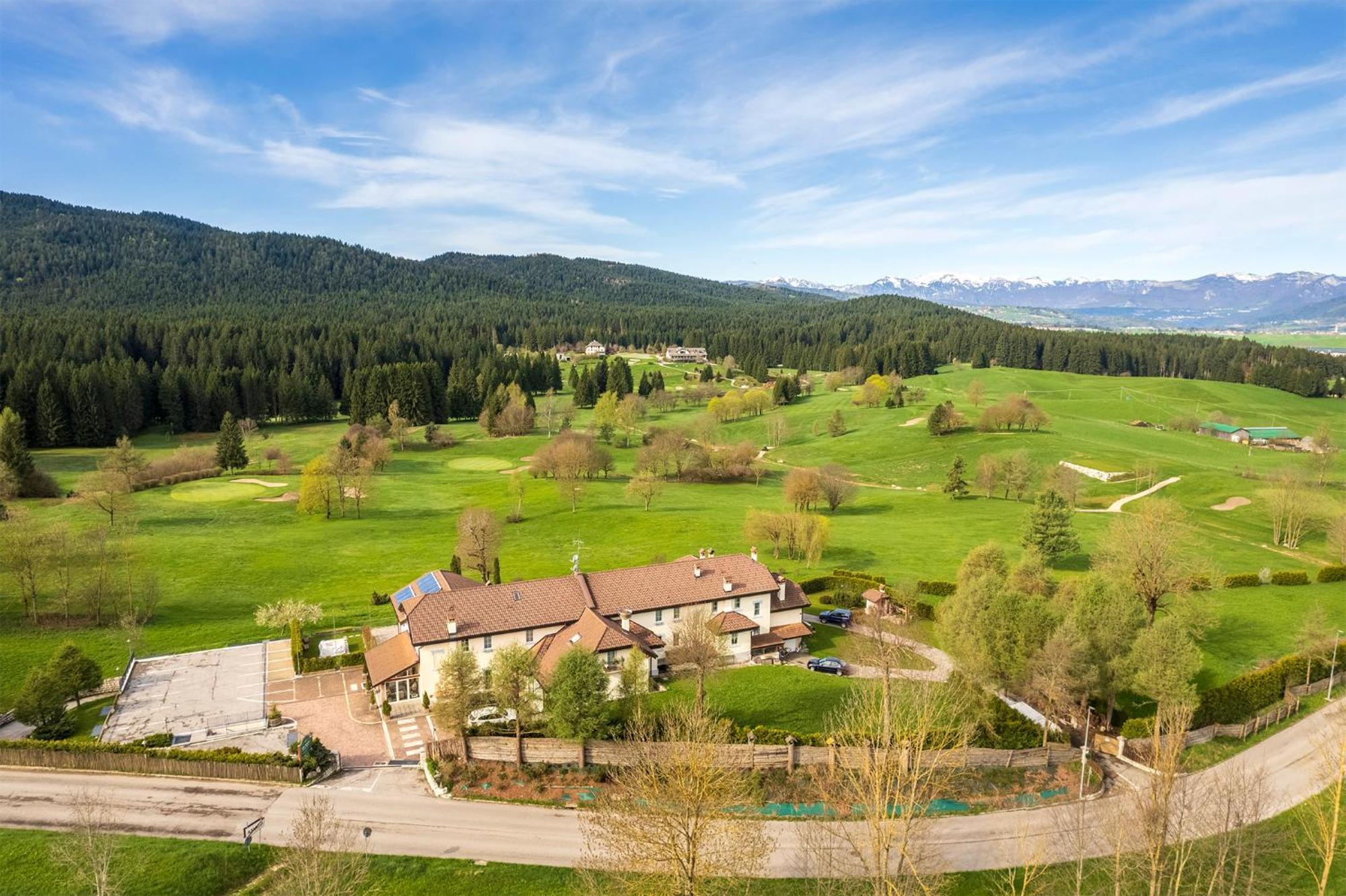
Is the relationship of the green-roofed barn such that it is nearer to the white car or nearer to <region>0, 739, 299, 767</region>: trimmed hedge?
the white car

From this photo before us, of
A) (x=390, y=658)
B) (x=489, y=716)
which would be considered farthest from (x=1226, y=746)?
(x=390, y=658)

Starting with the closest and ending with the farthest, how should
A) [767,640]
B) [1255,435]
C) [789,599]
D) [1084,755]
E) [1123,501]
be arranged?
[1084,755]
[767,640]
[789,599]
[1123,501]
[1255,435]

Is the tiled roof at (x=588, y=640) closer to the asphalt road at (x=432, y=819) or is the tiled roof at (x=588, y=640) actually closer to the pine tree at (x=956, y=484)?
the asphalt road at (x=432, y=819)

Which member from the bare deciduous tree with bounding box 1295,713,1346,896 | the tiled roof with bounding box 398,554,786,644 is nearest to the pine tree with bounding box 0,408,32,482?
the tiled roof with bounding box 398,554,786,644

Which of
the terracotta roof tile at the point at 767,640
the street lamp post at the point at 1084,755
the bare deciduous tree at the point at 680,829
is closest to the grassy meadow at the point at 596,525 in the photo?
the street lamp post at the point at 1084,755

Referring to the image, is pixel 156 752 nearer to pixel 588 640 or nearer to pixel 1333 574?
pixel 588 640

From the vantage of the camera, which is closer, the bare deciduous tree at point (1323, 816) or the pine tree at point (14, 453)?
the bare deciduous tree at point (1323, 816)

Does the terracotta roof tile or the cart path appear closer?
the terracotta roof tile
